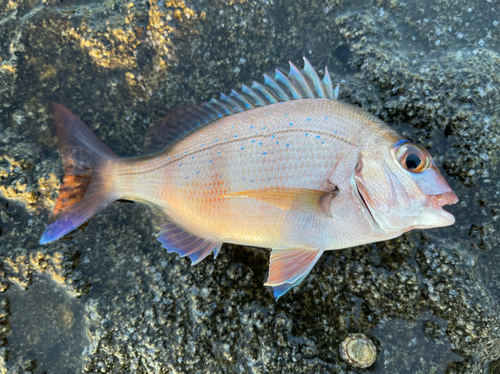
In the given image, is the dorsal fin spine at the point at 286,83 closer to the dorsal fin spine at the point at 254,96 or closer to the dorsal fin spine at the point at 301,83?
the dorsal fin spine at the point at 301,83

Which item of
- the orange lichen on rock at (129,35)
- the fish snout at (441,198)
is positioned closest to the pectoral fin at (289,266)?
the fish snout at (441,198)

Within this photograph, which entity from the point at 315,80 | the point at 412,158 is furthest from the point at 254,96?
the point at 412,158

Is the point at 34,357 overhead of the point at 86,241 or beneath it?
beneath

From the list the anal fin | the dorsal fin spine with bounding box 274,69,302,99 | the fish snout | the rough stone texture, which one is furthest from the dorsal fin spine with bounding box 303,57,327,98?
the anal fin

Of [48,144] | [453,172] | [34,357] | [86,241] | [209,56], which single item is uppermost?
[209,56]

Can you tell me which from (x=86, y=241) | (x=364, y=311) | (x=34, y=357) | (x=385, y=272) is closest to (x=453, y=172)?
(x=385, y=272)

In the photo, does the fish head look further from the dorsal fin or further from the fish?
the dorsal fin

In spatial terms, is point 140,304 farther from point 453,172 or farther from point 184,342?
point 453,172
